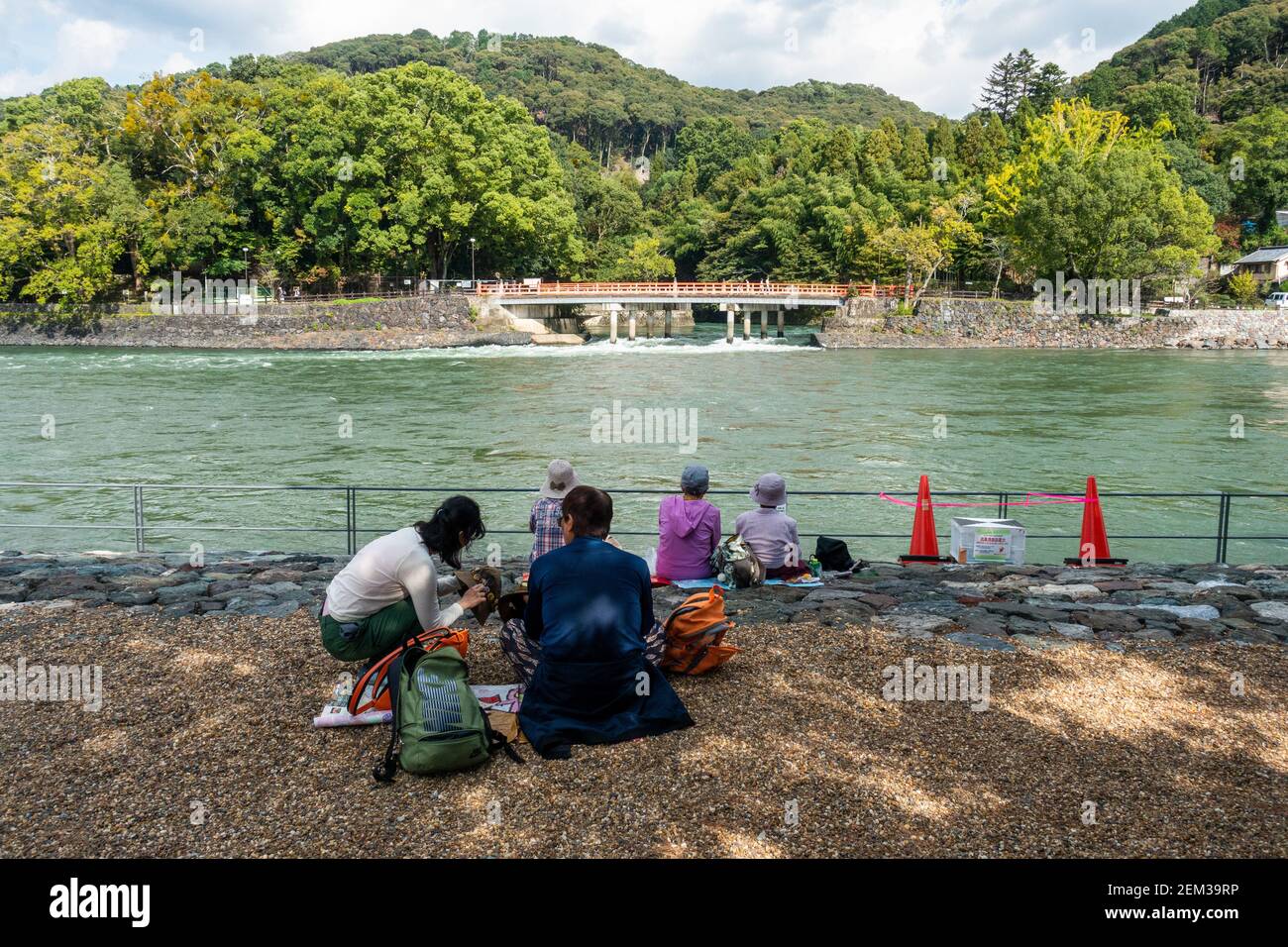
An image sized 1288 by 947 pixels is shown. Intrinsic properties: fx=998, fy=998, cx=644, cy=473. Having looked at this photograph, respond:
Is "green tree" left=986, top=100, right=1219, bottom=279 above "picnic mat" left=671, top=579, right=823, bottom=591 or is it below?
above

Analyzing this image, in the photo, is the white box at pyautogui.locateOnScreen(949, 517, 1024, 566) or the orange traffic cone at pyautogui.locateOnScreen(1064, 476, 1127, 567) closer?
the white box at pyautogui.locateOnScreen(949, 517, 1024, 566)

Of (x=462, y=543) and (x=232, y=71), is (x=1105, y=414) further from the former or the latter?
(x=232, y=71)

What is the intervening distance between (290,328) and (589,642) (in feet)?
189

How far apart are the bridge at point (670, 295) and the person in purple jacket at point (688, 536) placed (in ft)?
180

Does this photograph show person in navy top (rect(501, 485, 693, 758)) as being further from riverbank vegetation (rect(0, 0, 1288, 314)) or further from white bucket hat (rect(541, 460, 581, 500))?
riverbank vegetation (rect(0, 0, 1288, 314))

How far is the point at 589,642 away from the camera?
5188 millimetres

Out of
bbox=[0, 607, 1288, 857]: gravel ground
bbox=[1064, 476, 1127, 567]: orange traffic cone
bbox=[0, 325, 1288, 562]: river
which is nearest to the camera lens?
bbox=[0, 607, 1288, 857]: gravel ground

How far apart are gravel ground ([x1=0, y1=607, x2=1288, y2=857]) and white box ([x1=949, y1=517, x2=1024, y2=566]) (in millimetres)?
4191

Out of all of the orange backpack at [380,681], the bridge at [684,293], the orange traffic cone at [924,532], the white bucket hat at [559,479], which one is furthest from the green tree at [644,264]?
the orange backpack at [380,681]

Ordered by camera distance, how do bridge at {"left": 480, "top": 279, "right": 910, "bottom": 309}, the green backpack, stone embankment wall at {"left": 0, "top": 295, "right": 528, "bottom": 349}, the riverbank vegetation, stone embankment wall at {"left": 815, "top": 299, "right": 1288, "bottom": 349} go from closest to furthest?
1. the green backpack
2. stone embankment wall at {"left": 0, "top": 295, "right": 528, "bottom": 349}
3. the riverbank vegetation
4. stone embankment wall at {"left": 815, "top": 299, "right": 1288, "bottom": 349}
5. bridge at {"left": 480, "top": 279, "right": 910, "bottom": 309}

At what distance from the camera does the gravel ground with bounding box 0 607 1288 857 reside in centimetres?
443

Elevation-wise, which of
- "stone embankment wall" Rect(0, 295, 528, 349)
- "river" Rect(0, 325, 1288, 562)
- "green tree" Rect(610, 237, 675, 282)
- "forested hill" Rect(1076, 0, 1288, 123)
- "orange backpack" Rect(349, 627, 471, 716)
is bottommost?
"river" Rect(0, 325, 1288, 562)

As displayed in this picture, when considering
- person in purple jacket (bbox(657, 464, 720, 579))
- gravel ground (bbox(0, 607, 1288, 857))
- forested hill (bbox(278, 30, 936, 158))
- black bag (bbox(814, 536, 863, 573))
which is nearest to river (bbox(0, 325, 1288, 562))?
black bag (bbox(814, 536, 863, 573))

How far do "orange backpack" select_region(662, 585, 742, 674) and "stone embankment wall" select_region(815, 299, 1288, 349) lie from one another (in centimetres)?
5679
